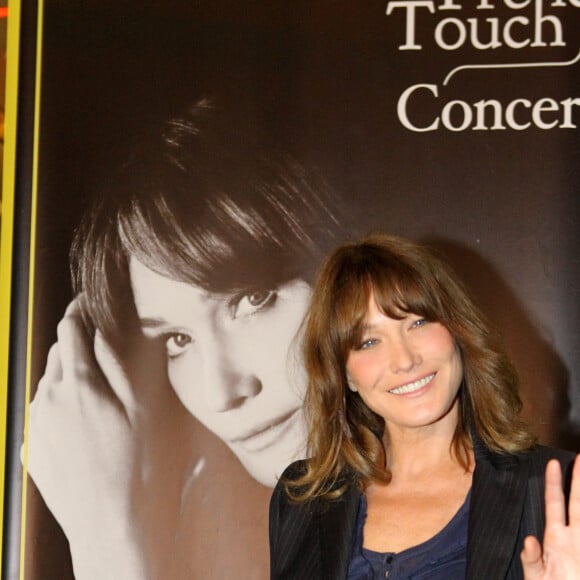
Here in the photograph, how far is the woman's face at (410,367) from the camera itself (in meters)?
2.31


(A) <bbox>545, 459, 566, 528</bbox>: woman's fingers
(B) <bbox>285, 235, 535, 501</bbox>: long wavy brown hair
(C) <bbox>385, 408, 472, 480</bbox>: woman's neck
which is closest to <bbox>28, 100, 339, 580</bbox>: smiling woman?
(B) <bbox>285, 235, 535, 501</bbox>: long wavy brown hair

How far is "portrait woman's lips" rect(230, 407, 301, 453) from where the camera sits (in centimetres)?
309

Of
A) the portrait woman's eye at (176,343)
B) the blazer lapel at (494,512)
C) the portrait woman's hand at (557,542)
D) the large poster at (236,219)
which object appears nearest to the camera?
the portrait woman's hand at (557,542)

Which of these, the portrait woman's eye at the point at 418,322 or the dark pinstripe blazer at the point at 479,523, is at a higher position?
the portrait woman's eye at the point at 418,322

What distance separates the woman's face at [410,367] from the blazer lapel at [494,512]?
0.49 feet

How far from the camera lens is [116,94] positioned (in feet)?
10.7

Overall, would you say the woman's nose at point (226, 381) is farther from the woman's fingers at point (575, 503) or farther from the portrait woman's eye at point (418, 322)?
the woman's fingers at point (575, 503)

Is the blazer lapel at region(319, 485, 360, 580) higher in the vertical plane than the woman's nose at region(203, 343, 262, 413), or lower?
lower

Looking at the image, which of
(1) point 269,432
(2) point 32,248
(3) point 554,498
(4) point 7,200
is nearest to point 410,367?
(3) point 554,498

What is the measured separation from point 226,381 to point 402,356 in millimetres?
933

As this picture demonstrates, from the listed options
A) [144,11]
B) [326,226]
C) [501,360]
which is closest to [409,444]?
[501,360]

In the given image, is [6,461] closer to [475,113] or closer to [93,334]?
[93,334]

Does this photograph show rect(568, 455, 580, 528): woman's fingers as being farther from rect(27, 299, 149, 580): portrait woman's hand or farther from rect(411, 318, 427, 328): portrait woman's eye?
rect(27, 299, 149, 580): portrait woman's hand

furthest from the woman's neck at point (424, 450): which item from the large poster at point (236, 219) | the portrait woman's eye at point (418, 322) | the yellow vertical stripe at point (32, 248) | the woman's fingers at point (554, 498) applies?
the yellow vertical stripe at point (32, 248)
